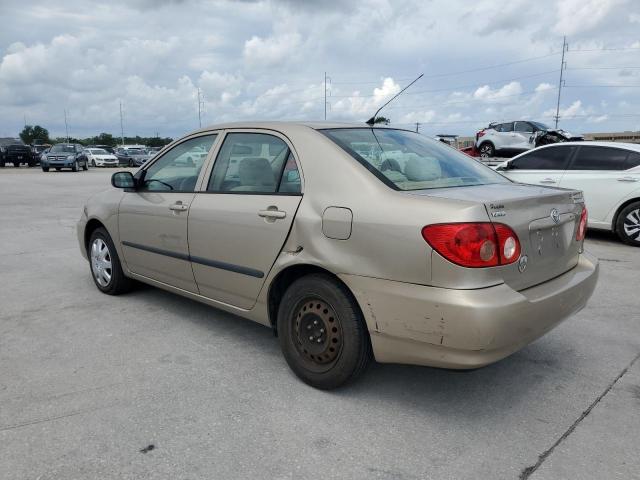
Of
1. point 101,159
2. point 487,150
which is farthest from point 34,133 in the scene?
point 487,150

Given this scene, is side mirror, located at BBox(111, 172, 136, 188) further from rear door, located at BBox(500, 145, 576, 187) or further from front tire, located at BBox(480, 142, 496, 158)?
front tire, located at BBox(480, 142, 496, 158)

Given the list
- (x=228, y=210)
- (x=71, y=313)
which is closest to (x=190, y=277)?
(x=228, y=210)

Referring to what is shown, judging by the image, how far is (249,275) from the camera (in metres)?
3.46

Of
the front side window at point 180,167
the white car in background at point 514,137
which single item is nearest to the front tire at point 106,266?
the front side window at point 180,167

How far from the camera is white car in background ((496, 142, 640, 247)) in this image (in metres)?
7.88

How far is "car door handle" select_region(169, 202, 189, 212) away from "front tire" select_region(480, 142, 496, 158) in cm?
1840

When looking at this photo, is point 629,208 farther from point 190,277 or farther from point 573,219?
point 190,277

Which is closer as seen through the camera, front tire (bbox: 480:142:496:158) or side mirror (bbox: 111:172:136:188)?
side mirror (bbox: 111:172:136:188)

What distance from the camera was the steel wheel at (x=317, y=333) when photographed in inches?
119

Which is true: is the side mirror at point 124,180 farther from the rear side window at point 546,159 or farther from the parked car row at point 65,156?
the parked car row at point 65,156

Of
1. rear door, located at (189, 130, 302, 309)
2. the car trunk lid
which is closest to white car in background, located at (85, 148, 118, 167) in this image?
rear door, located at (189, 130, 302, 309)

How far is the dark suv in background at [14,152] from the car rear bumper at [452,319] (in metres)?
37.3

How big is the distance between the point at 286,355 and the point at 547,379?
165 cm

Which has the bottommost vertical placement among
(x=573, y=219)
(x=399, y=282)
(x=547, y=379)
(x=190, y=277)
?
(x=547, y=379)
